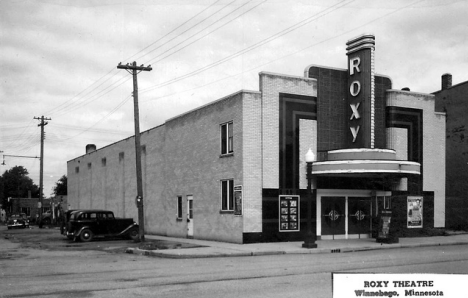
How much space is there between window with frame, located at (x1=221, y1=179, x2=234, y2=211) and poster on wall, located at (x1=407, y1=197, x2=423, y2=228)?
9.70 metres

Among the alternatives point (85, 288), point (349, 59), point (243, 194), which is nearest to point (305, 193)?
point (243, 194)

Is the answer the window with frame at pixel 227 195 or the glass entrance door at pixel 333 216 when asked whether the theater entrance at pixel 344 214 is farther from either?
the window with frame at pixel 227 195

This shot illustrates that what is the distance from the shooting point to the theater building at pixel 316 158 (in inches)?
914

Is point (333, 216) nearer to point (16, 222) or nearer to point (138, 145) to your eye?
point (138, 145)

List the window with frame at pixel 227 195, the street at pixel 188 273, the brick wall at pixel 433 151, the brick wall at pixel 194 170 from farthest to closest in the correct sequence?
the brick wall at pixel 433 151, the window with frame at pixel 227 195, the brick wall at pixel 194 170, the street at pixel 188 273

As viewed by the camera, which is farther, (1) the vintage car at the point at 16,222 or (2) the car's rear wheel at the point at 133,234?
(1) the vintage car at the point at 16,222

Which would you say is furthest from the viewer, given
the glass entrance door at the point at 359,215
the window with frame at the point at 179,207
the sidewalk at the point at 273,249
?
the window with frame at the point at 179,207

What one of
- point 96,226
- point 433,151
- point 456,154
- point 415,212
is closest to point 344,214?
point 415,212

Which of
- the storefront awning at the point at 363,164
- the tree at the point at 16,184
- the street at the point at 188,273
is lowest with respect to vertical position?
the tree at the point at 16,184

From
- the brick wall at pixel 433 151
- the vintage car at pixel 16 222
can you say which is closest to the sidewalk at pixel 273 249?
the brick wall at pixel 433 151

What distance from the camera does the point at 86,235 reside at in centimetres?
2734

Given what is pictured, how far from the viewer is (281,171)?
23.8 meters

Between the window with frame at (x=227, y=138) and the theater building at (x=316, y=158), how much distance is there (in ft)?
0.18

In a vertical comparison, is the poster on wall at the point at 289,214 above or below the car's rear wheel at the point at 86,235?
above
